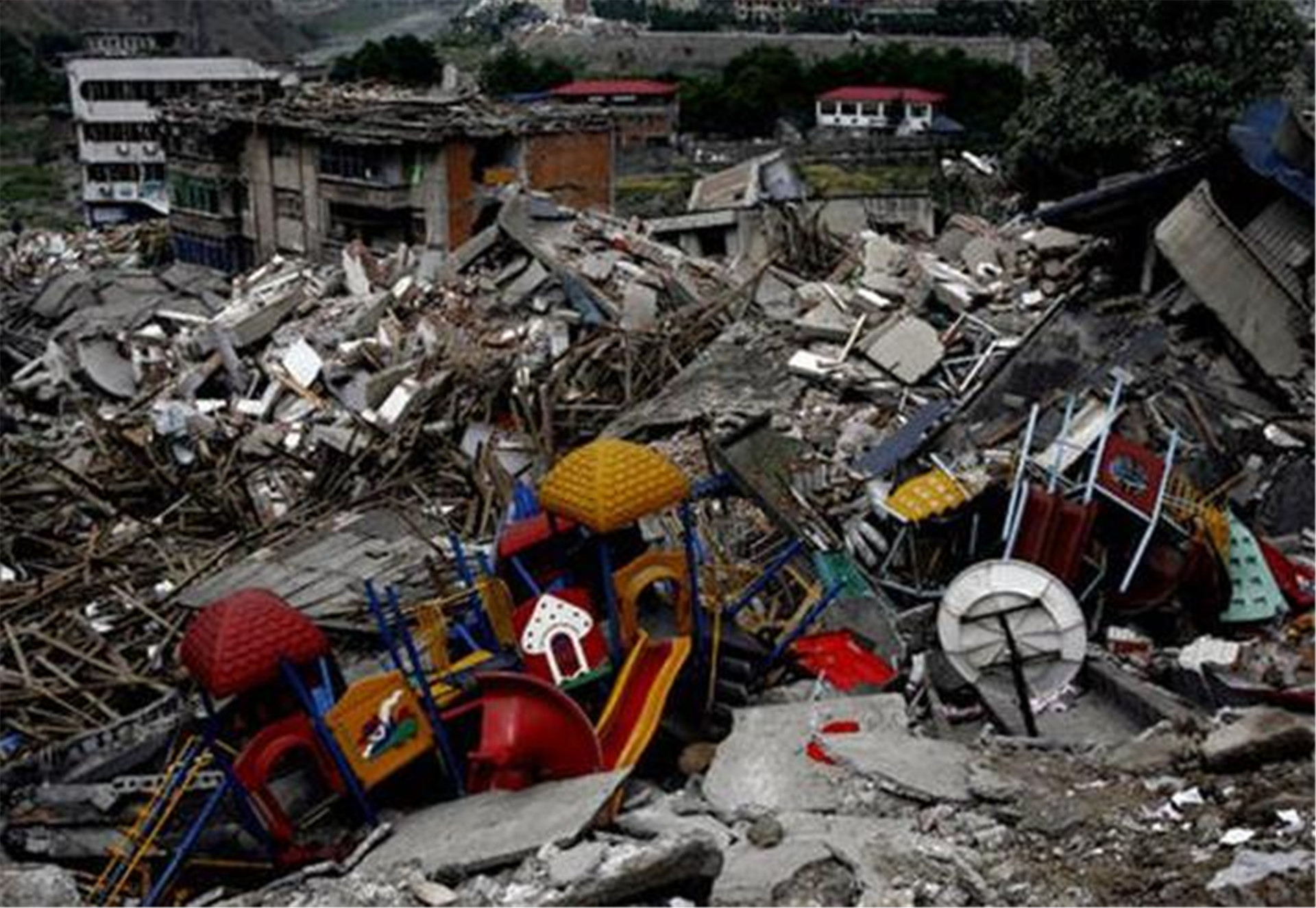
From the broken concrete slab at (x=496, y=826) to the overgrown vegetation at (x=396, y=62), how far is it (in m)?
44.2

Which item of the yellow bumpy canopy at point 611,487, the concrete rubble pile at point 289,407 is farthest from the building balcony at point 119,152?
the yellow bumpy canopy at point 611,487

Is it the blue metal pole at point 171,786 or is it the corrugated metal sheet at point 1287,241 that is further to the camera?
the corrugated metal sheet at point 1287,241

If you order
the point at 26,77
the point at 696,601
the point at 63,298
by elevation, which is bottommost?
the point at 63,298

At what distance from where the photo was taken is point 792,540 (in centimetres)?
955

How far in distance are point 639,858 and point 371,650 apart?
4.83 m

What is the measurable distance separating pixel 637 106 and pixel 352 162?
2549cm

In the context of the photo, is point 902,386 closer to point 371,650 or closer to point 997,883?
point 371,650

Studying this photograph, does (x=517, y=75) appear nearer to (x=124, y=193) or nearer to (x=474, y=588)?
(x=124, y=193)

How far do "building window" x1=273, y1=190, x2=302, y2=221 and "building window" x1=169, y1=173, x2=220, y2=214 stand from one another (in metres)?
1.68

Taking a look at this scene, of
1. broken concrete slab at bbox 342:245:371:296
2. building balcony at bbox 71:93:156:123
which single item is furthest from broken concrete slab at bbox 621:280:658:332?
building balcony at bbox 71:93:156:123

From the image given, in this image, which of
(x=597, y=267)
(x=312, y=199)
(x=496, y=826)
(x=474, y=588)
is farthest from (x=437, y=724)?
(x=312, y=199)

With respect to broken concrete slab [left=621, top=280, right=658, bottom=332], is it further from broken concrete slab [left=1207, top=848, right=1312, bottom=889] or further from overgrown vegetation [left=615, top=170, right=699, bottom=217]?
overgrown vegetation [left=615, top=170, right=699, bottom=217]

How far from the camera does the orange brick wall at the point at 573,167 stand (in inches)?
1060

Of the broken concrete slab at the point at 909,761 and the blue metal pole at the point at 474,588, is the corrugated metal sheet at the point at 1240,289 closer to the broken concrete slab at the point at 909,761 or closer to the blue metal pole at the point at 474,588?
the broken concrete slab at the point at 909,761
